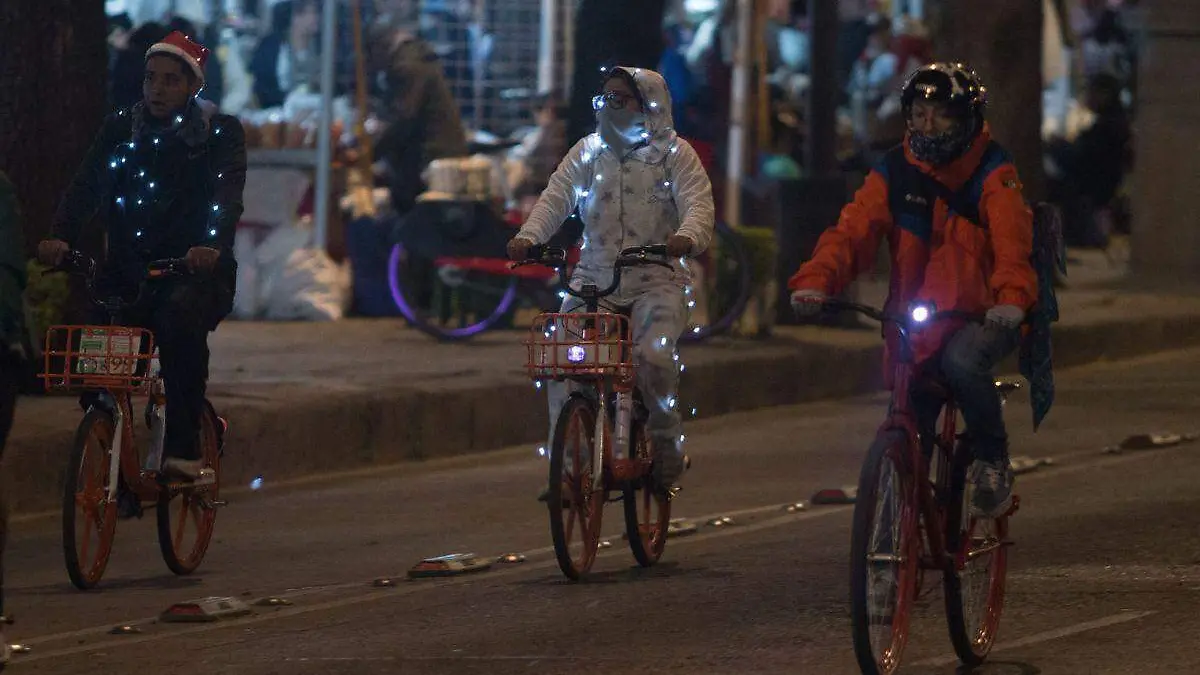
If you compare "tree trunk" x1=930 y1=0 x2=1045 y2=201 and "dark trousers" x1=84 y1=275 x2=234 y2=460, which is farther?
"tree trunk" x1=930 y1=0 x2=1045 y2=201

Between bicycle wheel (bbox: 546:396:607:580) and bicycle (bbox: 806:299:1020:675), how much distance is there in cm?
175

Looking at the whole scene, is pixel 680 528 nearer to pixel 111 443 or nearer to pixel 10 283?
pixel 111 443

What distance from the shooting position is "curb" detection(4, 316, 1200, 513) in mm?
10742

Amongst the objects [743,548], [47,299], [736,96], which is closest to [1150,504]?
[743,548]

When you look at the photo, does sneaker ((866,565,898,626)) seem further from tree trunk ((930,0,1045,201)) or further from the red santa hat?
tree trunk ((930,0,1045,201))

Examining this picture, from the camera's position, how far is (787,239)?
16.8m

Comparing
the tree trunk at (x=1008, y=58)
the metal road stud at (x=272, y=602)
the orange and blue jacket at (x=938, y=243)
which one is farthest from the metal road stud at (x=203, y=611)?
the tree trunk at (x=1008, y=58)

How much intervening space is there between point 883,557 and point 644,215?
2.95m

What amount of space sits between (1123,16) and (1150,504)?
20.4 meters

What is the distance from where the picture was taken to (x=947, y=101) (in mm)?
7020

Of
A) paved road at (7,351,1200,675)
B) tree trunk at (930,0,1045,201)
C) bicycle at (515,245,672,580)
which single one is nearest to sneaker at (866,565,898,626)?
paved road at (7,351,1200,675)

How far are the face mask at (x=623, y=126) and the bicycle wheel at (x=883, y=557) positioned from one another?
285 centimetres

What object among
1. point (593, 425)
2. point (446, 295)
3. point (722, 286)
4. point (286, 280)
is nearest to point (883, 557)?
point (593, 425)

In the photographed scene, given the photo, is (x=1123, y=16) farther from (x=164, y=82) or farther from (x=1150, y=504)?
→ (x=164, y=82)
